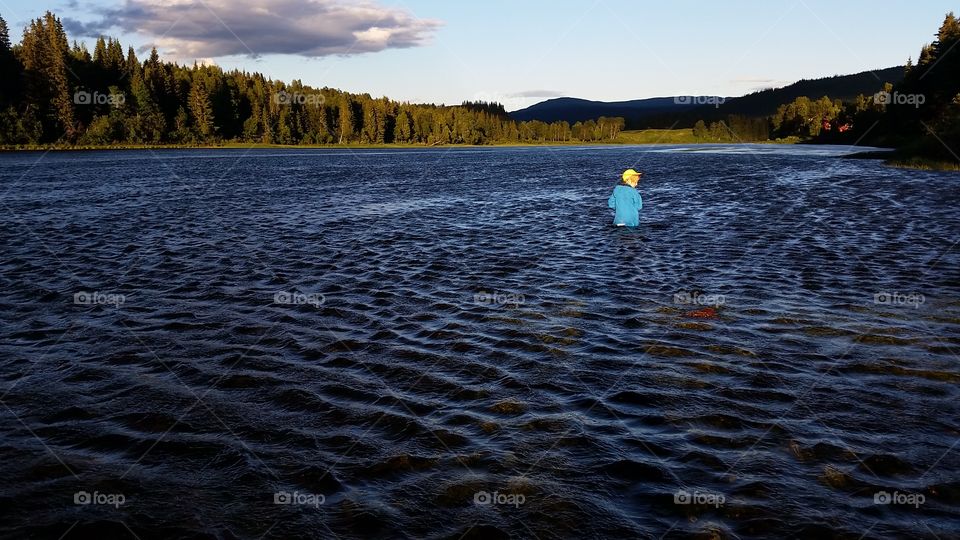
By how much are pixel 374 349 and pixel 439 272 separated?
7.95 metres
